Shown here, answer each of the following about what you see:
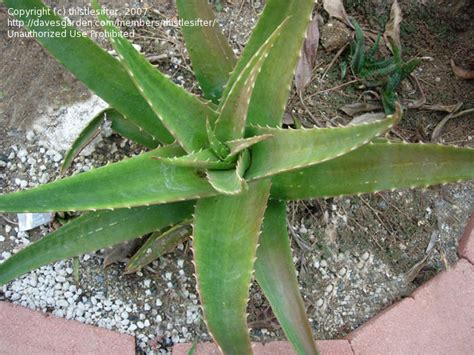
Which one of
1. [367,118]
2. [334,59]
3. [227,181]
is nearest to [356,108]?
[367,118]

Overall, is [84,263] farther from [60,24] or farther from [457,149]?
[457,149]

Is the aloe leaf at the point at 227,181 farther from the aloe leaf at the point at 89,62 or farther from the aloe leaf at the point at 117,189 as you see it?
the aloe leaf at the point at 89,62

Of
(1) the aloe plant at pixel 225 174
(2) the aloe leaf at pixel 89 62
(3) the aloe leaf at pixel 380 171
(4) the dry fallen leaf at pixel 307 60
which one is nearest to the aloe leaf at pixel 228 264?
(1) the aloe plant at pixel 225 174

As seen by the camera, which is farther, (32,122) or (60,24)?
(32,122)

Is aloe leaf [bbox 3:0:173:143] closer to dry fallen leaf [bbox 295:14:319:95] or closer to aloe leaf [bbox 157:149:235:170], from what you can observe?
aloe leaf [bbox 157:149:235:170]

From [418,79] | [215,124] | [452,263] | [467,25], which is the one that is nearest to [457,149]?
[215,124]

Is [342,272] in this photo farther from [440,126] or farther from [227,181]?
[227,181]

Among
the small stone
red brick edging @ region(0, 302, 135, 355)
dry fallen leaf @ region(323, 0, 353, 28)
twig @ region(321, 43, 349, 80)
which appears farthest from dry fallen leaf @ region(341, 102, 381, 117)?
red brick edging @ region(0, 302, 135, 355)
